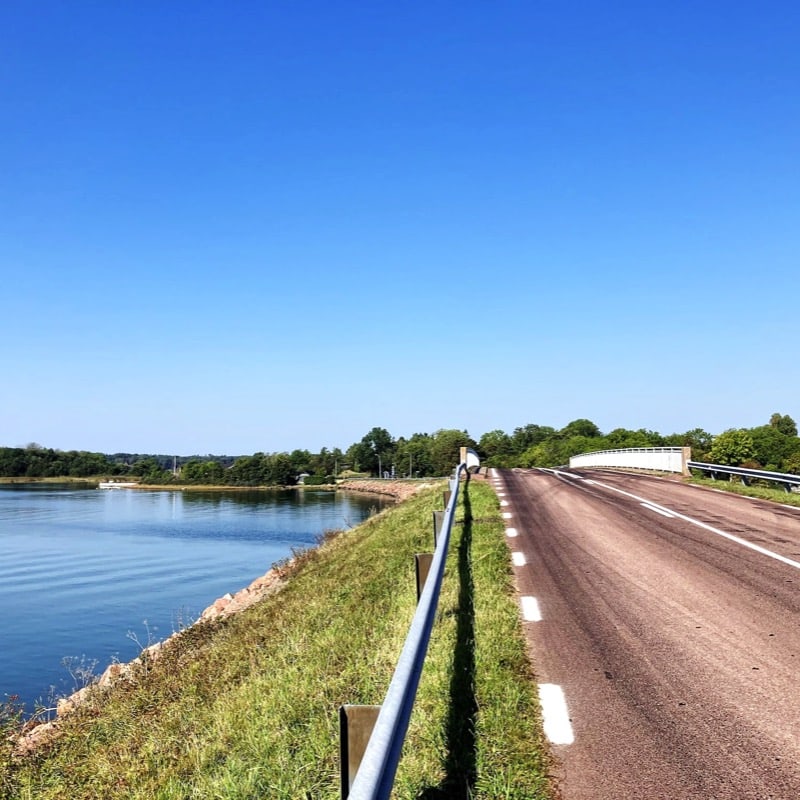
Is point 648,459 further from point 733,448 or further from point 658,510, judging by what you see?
point 733,448

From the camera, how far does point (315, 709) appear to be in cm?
514

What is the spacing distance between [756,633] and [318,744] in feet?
13.4

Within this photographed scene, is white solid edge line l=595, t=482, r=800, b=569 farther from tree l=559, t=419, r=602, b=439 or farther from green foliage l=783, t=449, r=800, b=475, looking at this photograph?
tree l=559, t=419, r=602, b=439

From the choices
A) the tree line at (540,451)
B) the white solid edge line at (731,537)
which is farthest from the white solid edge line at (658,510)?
the tree line at (540,451)

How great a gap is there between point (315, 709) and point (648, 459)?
30770 millimetres

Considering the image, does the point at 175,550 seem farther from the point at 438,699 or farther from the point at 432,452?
the point at 432,452

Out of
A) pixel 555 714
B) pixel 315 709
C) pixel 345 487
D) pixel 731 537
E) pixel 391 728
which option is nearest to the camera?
pixel 391 728

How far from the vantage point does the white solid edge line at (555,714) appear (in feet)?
13.2

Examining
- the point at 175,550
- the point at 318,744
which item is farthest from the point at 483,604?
the point at 175,550

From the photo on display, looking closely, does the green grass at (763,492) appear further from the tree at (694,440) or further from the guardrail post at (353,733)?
the tree at (694,440)

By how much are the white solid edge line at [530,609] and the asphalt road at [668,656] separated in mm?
22

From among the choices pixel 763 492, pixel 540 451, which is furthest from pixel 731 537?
pixel 540 451

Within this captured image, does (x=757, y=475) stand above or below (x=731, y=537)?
above

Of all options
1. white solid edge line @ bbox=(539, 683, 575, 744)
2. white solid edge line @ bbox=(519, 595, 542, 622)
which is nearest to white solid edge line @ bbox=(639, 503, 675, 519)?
white solid edge line @ bbox=(519, 595, 542, 622)
